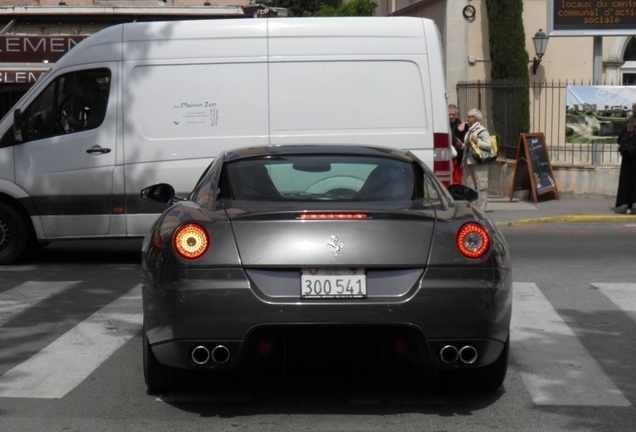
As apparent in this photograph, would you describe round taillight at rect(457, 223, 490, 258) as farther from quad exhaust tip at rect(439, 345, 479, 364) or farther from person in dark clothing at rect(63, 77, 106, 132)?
person in dark clothing at rect(63, 77, 106, 132)

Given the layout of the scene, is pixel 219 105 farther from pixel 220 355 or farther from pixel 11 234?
pixel 220 355

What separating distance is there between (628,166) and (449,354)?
41.5ft

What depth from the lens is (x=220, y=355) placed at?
512cm

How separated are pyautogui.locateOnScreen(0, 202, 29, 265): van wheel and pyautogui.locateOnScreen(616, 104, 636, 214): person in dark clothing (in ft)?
32.1

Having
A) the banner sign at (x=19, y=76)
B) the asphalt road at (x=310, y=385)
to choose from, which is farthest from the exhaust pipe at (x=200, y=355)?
the banner sign at (x=19, y=76)

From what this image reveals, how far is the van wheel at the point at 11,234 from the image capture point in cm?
1111

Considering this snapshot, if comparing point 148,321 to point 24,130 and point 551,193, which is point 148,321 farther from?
point 551,193

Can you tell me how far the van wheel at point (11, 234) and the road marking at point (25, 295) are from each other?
1.24m

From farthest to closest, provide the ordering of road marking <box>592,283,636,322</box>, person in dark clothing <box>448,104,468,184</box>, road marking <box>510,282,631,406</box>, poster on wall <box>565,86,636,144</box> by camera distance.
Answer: poster on wall <box>565,86,636,144</box>, person in dark clothing <box>448,104,468,184</box>, road marking <box>592,283,636,322</box>, road marking <box>510,282,631,406</box>

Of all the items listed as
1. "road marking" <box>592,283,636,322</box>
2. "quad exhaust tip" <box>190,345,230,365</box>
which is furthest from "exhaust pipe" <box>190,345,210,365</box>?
"road marking" <box>592,283,636,322</box>

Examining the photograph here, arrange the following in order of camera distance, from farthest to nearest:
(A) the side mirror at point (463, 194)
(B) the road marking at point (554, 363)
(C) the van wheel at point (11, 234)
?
(C) the van wheel at point (11, 234) < (A) the side mirror at point (463, 194) < (B) the road marking at point (554, 363)

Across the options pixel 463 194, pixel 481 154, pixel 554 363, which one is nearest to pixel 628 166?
pixel 481 154

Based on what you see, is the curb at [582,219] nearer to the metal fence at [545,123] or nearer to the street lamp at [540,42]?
the metal fence at [545,123]

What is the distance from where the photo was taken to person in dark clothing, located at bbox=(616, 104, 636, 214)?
54.9 ft
